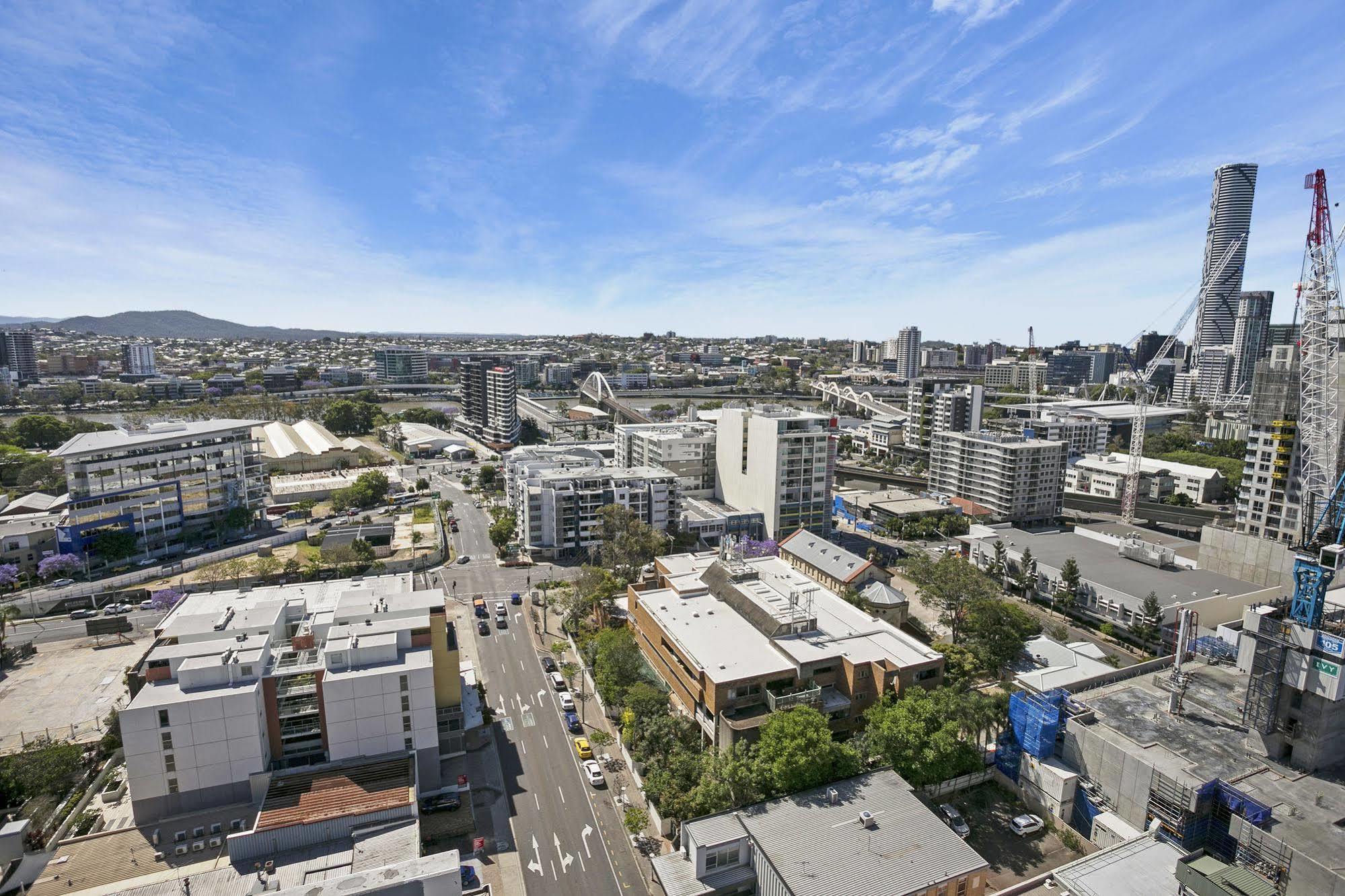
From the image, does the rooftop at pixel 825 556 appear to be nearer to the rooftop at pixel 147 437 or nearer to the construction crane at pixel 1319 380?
the construction crane at pixel 1319 380

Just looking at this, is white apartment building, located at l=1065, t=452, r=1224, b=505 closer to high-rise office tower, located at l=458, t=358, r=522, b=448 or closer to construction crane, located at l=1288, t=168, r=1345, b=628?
construction crane, located at l=1288, t=168, r=1345, b=628

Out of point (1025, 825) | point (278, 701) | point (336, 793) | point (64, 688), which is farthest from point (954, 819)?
point (64, 688)

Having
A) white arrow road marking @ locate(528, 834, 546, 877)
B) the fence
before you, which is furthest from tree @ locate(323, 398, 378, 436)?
the fence

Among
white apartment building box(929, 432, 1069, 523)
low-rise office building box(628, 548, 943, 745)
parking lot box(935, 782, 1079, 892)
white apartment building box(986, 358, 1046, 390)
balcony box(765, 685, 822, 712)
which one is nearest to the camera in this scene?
parking lot box(935, 782, 1079, 892)

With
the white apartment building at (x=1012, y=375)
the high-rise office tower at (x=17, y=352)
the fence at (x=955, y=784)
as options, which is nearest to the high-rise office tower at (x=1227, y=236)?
the white apartment building at (x=1012, y=375)

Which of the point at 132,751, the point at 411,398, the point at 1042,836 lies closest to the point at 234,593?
→ the point at 132,751

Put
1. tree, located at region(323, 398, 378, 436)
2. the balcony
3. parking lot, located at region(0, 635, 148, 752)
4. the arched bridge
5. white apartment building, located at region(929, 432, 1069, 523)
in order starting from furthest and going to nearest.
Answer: the arched bridge → tree, located at region(323, 398, 378, 436) → white apartment building, located at region(929, 432, 1069, 523) → parking lot, located at region(0, 635, 148, 752) → the balcony

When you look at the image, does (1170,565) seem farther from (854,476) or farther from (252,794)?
(252,794)
